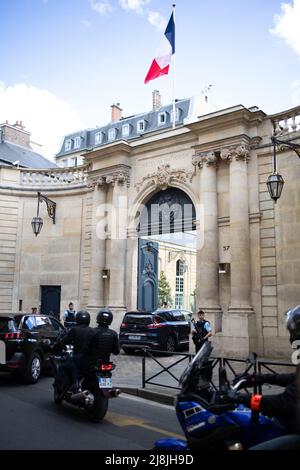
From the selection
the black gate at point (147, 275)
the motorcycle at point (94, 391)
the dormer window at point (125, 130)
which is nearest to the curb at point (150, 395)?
the motorcycle at point (94, 391)

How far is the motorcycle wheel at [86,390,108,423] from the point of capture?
605 cm

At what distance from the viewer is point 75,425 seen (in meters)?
5.77

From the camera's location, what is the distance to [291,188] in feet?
43.2

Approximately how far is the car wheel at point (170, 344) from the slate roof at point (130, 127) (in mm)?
22977

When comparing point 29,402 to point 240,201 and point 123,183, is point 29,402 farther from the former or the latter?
point 123,183

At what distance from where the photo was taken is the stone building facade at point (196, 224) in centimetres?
1316

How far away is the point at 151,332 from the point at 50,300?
22.9 feet

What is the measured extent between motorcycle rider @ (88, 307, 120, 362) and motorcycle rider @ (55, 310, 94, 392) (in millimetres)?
75

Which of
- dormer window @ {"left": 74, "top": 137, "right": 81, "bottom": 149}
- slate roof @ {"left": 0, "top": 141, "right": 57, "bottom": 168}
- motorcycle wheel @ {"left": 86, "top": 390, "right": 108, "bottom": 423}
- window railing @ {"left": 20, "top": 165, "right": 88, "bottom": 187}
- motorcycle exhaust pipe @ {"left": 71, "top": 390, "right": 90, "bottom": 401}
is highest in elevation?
dormer window @ {"left": 74, "top": 137, "right": 81, "bottom": 149}

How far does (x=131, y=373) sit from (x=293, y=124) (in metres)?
8.83

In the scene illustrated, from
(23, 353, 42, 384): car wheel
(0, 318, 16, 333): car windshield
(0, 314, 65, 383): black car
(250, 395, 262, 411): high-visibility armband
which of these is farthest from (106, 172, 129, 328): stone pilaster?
(250, 395, 262, 411): high-visibility armband

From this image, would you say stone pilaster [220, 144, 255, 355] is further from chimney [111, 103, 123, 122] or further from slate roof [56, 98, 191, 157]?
chimney [111, 103, 123, 122]

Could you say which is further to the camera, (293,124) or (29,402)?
(293,124)
